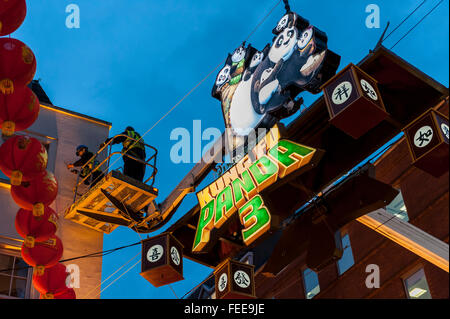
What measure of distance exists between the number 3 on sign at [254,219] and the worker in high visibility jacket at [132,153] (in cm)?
427

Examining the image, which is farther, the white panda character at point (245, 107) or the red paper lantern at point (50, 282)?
the white panda character at point (245, 107)

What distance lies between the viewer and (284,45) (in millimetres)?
14164

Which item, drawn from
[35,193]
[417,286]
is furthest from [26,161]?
[417,286]

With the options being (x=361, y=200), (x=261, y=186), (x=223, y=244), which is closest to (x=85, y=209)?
(x=223, y=244)

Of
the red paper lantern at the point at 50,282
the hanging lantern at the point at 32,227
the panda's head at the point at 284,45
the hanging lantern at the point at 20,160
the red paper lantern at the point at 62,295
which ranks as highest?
the panda's head at the point at 284,45

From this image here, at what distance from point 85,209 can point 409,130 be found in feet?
24.5

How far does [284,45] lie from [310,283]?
17.3m

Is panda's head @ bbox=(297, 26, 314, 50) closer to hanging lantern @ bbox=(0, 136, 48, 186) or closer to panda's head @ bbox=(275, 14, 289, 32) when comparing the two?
panda's head @ bbox=(275, 14, 289, 32)

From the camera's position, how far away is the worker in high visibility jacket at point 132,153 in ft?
51.4

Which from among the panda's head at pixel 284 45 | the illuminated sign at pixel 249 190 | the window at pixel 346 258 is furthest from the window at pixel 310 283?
the panda's head at pixel 284 45

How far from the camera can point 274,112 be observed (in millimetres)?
13773

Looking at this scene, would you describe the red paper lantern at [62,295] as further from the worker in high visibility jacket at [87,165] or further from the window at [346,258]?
the window at [346,258]

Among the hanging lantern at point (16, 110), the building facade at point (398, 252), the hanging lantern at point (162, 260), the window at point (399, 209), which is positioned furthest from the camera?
the window at point (399, 209)
